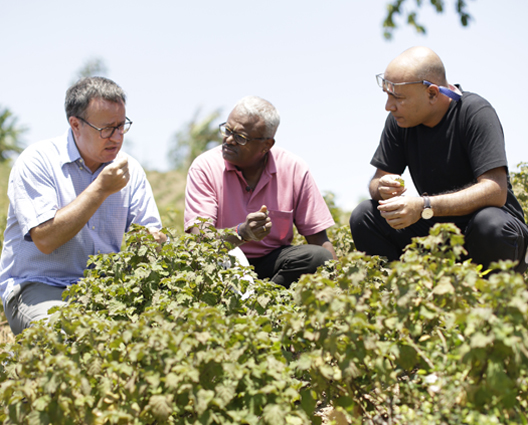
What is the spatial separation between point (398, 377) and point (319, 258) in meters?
1.62

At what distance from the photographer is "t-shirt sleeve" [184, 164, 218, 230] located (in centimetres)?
368

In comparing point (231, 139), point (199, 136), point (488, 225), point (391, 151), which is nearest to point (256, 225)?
point (231, 139)

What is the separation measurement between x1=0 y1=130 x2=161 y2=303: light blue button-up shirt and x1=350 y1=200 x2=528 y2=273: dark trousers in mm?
1598

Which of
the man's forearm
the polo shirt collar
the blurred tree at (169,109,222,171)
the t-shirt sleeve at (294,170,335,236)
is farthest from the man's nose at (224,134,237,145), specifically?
the blurred tree at (169,109,222,171)

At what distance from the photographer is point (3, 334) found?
4.31 m

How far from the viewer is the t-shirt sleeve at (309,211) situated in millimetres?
3975

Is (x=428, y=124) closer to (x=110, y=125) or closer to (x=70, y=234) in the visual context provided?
(x=110, y=125)

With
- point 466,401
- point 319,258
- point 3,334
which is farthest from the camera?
point 3,334

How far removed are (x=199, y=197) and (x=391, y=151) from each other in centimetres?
137

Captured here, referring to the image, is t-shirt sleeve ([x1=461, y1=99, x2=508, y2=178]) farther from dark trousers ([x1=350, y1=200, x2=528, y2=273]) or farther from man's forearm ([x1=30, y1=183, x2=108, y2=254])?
man's forearm ([x1=30, y1=183, x2=108, y2=254])

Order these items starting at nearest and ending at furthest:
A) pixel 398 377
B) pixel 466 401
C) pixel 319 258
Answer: pixel 466 401 → pixel 398 377 → pixel 319 258

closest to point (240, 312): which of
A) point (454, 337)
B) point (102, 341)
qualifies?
point (102, 341)

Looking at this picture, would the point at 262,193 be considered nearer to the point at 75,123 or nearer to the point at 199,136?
the point at 75,123

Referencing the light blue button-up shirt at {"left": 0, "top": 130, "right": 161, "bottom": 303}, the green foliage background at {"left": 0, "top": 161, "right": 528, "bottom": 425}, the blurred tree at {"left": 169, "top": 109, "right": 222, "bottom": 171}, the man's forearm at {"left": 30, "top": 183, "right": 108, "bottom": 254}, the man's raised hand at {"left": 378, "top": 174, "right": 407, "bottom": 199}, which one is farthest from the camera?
the blurred tree at {"left": 169, "top": 109, "right": 222, "bottom": 171}
